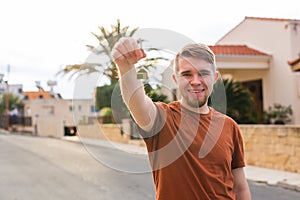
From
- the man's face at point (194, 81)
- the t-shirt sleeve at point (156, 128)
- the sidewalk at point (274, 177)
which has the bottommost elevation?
the sidewalk at point (274, 177)

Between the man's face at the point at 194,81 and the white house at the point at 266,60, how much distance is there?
46.4 feet

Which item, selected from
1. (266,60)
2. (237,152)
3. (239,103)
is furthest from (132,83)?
(266,60)

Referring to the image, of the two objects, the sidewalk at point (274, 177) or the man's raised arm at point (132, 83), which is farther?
the sidewalk at point (274, 177)

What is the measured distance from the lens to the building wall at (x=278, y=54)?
16750mm

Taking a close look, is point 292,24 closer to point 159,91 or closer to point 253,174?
point 253,174

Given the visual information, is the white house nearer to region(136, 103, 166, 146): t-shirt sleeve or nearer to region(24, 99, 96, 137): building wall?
region(24, 99, 96, 137): building wall

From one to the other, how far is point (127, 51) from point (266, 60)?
1739 centimetres

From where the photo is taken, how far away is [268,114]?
17.1 meters

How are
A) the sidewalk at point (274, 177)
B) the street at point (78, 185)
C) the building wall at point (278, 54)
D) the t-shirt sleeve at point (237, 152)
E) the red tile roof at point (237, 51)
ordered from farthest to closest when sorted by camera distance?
1. the red tile roof at point (237, 51)
2. the building wall at point (278, 54)
3. the sidewalk at point (274, 177)
4. the street at point (78, 185)
5. the t-shirt sleeve at point (237, 152)

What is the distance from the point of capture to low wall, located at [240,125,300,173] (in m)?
9.32

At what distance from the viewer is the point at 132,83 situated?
164cm

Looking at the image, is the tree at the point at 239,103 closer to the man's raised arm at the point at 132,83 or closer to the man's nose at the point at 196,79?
the man's nose at the point at 196,79

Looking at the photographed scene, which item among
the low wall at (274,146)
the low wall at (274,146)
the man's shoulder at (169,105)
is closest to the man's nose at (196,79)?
the man's shoulder at (169,105)

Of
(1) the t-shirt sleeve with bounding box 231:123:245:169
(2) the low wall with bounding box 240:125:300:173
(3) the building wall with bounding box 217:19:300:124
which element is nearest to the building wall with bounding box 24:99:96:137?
(3) the building wall with bounding box 217:19:300:124
